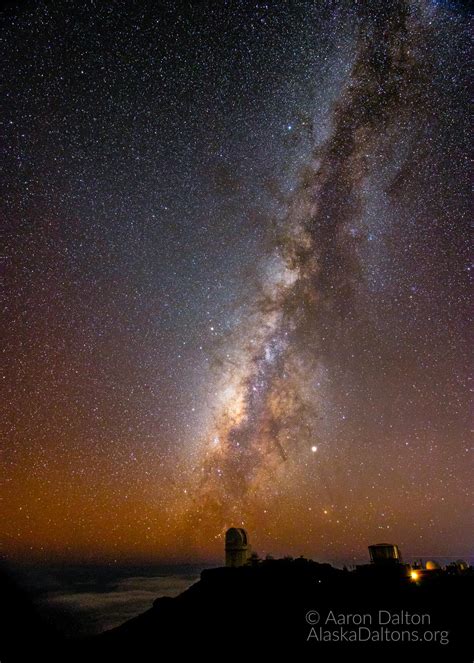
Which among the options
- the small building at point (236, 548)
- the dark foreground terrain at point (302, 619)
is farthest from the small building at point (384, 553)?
the small building at point (236, 548)

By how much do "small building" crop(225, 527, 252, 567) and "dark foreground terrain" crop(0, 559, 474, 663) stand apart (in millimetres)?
2713

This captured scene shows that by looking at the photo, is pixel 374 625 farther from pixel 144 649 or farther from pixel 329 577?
pixel 144 649

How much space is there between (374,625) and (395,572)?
783 cm

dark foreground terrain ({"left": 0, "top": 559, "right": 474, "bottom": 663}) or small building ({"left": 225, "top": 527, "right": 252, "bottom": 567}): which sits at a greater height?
small building ({"left": 225, "top": 527, "right": 252, "bottom": 567})

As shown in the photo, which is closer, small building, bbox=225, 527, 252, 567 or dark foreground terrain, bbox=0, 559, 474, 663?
dark foreground terrain, bbox=0, 559, 474, 663

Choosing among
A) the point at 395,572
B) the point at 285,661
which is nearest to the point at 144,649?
the point at 285,661

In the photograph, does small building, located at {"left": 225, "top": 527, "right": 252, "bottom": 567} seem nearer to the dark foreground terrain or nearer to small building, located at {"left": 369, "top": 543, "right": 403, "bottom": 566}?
the dark foreground terrain

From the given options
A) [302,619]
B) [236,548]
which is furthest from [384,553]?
[236,548]

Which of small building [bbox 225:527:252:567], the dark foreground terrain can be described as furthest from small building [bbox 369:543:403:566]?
small building [bbox 225:527:252:567]

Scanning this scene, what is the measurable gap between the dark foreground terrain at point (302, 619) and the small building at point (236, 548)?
2713 millimetres

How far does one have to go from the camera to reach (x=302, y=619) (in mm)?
18938

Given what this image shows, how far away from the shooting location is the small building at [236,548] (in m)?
30.5

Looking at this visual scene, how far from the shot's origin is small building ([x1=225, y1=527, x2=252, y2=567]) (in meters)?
30.5

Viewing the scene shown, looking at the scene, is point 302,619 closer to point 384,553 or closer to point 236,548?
point 384,553
